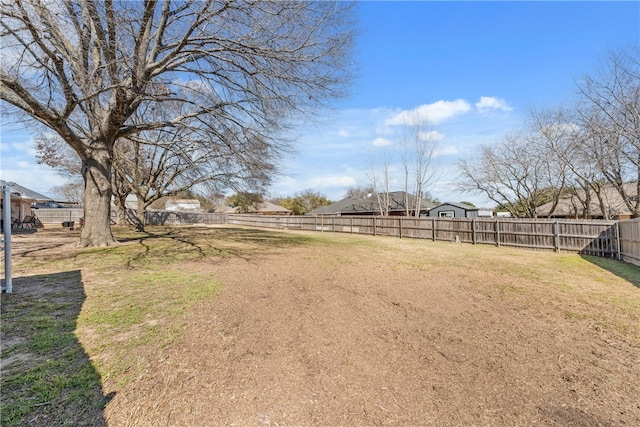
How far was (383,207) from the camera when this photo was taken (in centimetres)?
3112

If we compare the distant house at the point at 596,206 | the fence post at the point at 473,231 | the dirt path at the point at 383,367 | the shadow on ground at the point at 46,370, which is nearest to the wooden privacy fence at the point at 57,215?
the shadow on ground at the point at 46,370

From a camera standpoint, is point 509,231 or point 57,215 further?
point 57,215

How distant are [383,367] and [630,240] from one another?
36.3 ft

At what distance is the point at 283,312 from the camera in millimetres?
3977

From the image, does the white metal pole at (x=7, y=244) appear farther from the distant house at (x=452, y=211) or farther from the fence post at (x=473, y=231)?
the distant house at (x=452, y=211)

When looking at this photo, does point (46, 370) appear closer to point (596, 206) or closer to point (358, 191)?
point (596, 206)

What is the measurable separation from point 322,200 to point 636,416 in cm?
5367

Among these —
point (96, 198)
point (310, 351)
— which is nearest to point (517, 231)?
point (310, 351)

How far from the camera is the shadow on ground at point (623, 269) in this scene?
6.72 m

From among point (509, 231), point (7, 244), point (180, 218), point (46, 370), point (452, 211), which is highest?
point (452, 211)

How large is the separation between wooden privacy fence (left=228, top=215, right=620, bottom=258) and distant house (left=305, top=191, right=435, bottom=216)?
10.6 m

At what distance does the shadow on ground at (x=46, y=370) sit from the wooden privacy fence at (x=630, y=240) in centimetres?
1264

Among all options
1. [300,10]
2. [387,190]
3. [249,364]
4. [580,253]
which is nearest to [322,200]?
[387,190]

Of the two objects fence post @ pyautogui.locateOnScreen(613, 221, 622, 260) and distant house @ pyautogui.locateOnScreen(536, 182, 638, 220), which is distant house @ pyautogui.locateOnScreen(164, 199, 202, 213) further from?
fence post @ pyautogui.locateOnScreen(613, 221, 622, 260)
